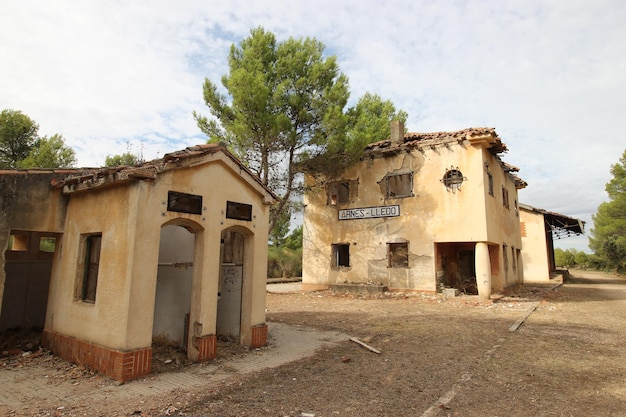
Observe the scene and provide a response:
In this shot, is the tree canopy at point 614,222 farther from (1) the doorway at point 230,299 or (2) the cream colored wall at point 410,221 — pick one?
(1) the doorway at point 230,299

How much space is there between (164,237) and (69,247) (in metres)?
1.61

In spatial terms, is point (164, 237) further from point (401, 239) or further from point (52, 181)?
point (401, 239)

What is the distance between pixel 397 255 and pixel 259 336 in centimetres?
1055

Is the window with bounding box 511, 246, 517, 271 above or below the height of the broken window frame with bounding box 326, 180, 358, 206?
below

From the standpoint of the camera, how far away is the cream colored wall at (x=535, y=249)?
23.0 metres

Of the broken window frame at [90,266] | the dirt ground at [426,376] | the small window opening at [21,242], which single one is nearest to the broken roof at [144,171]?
the broken window frame at [90,266]

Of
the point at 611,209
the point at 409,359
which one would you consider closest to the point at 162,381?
the point at 409,359

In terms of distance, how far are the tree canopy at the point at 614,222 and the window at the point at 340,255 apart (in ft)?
77.0

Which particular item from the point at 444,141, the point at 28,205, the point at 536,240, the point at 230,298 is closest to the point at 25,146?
the point at 28,205

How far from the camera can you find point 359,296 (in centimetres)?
1576

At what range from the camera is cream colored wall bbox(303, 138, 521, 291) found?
1455cm

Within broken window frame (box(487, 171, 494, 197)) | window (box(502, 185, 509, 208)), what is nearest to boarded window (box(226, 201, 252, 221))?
broken window frame (box(487, 171, 494, 197))

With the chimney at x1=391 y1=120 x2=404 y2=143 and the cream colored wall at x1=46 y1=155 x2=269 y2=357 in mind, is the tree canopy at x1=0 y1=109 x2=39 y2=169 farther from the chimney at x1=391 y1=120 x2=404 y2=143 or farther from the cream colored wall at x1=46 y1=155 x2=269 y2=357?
the chimney at x1=391 y1=120 x2=404 y2=143

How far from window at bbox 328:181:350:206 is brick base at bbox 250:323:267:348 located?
11434 mm
